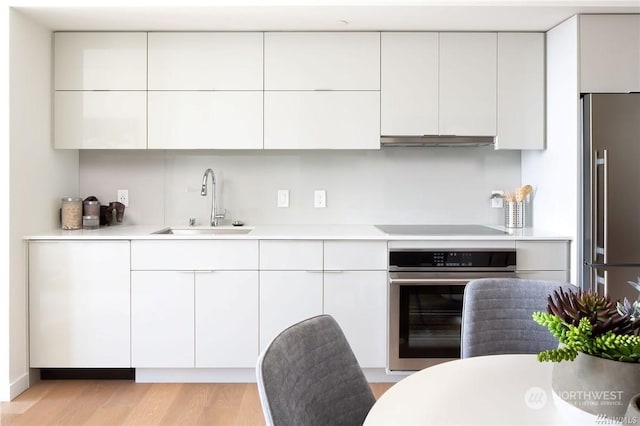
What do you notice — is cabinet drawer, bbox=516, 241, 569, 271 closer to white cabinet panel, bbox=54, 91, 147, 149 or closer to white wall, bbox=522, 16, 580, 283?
white wall, bbox=522, 16, 580, 283

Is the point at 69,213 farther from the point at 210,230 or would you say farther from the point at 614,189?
the point at 614,189

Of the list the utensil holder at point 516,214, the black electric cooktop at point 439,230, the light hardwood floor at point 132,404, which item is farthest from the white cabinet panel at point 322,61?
the light hardwood floor at point 132,404

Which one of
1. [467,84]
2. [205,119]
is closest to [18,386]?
[205,119]

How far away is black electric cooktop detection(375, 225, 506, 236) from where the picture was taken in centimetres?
319

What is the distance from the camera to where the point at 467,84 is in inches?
132

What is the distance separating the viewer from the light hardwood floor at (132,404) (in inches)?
105

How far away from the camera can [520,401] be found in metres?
1.12

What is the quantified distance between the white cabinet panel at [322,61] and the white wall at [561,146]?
103 centimetres

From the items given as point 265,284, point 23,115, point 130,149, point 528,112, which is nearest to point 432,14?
point 528,112

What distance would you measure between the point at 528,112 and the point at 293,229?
1585mm

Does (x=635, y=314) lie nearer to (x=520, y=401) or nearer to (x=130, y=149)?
(x=520, y=401)

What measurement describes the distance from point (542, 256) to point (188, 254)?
6.42 feet

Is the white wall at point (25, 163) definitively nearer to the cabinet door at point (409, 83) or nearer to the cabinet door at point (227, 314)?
the cabinet door at point (227, 314)

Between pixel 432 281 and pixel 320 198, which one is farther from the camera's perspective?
pixel 320 198
